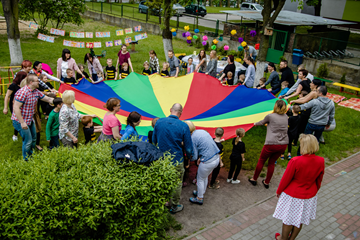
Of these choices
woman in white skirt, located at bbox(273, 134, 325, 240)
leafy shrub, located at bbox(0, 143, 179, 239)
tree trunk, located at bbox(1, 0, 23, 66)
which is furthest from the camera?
tree trunk, located at bbox(1, 0, 23, 66)

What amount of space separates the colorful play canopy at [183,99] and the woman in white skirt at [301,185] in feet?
8.18

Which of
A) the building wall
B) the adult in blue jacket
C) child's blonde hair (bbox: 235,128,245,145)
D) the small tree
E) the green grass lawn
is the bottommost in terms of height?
the green grass lawn

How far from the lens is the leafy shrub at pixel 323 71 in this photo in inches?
509

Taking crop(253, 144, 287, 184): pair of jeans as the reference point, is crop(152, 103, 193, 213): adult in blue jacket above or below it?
above

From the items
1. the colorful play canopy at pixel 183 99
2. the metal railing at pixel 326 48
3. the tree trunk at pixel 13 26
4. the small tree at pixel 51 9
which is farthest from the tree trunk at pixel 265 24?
the small tree at pixel 51 9

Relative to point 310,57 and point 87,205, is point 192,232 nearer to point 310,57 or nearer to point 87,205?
point 87,205

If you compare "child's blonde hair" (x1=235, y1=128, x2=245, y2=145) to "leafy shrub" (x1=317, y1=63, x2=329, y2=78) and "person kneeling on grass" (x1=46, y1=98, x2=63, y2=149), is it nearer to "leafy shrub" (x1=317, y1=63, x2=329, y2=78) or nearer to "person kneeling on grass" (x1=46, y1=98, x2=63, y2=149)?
"person kneeling on grass" (x1=46, y1=98, x2=63, y2=149)

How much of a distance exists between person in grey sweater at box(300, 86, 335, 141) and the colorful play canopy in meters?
1.00

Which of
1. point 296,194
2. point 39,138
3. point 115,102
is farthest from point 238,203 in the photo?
point 39,138

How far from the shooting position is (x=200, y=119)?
7.30 m

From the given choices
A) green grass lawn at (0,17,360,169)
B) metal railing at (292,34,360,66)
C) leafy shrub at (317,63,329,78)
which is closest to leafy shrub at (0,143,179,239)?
green grass lawn at (0,17,360,169)

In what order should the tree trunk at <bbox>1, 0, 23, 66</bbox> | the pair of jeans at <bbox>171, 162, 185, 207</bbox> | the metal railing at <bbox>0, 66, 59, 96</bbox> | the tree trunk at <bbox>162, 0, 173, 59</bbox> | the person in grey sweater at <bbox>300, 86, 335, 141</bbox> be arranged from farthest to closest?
the tree trunk at <bbox>1, 0, 23, 66</bbox>, the tree trunk at <bbox>162, 0, 173, 59</bbox>, the metal railing at <bbox>0, 66, 59, 96</bbox>, the person in grey sweater at <bbox>300, 86, 335, 141</bbox>, the pair of jeans at <bbox>171, 162, 185, 207</bbox>

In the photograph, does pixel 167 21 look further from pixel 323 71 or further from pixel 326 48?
pixel 326 48

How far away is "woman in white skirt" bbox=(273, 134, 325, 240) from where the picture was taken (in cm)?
401
